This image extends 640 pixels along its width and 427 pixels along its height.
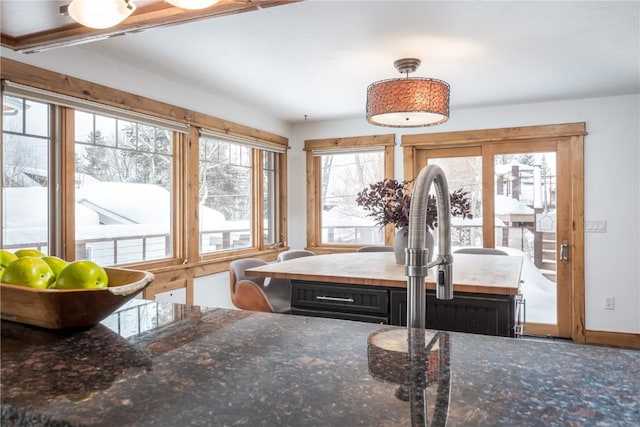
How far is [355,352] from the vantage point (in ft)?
2.54

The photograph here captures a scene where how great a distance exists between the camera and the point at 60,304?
834mm

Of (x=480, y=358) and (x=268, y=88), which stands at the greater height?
(x=268, y=88)

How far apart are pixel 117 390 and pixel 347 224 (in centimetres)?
442

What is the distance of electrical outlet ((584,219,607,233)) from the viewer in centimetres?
400

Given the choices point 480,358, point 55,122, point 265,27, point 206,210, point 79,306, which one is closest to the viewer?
point 480,358

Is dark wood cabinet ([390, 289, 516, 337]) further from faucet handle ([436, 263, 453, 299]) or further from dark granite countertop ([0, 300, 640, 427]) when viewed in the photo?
dark granite countertop ([0, 300, 640, 427])

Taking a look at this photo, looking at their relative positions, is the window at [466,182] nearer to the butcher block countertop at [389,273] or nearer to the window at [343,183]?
the window at [343,183]

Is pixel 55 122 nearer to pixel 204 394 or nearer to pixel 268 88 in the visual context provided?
pixel 268 88

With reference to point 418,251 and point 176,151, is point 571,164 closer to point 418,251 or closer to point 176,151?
point 176,151

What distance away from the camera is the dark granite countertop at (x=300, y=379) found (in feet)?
1.74

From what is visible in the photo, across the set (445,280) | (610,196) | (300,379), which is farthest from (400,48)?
(610,196)

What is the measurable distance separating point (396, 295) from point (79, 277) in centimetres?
132

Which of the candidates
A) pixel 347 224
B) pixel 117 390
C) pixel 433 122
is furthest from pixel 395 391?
pixel 347 224

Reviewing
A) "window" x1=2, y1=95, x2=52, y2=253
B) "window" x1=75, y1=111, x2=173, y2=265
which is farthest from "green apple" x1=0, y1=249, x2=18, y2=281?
"window" x1=75, y1=111, x2=173, y2=265
